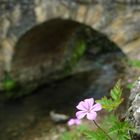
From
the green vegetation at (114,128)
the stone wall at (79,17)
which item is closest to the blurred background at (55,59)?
the stone wall at (79,17)

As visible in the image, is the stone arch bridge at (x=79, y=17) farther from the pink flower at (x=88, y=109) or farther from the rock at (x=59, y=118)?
the pink flower at (x=88, y=109)

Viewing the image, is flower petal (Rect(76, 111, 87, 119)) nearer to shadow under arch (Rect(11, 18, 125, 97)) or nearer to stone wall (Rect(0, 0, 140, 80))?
stone wall (Rect(0, 0, 140, 80))

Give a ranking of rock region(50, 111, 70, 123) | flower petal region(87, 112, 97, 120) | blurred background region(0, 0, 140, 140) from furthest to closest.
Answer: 1. rock region(50, 111, 70, 123)
2. blurred background region(0, 0, 140, 140)
3. flower petal region(87, 112, 97, 120)

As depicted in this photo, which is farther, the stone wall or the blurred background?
the blurred background

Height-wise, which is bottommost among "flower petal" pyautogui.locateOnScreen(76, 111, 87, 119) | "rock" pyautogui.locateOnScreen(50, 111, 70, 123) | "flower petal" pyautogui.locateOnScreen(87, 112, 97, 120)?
"flower petal" pyautogui.locateOnScreen(87, 112, 97, 120)

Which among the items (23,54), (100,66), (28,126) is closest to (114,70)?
(100,66)

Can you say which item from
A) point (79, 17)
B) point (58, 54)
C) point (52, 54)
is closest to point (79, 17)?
point (79, 17)

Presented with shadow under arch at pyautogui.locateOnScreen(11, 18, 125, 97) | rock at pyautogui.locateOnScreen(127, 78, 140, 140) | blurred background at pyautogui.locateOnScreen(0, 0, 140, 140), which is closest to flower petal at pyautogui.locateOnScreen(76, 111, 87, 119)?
rock at pyautogui.locateOnScreen(127, 78, 140, 140)

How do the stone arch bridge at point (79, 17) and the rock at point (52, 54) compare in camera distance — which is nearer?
the stone arch bridge at point (79, 17)

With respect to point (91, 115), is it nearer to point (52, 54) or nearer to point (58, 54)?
point (52, 54)
